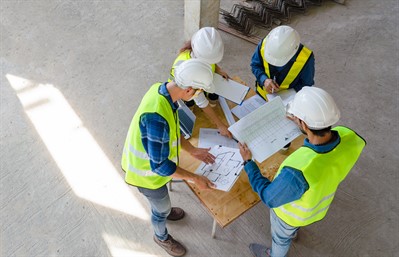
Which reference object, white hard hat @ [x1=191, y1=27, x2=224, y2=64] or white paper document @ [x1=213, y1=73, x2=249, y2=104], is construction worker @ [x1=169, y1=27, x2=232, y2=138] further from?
white paper document @ [x1=213, y1=73, x2=249, y2=104]

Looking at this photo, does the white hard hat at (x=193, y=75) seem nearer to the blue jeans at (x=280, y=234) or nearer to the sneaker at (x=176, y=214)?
the blue jeans at (x=280, y=234)

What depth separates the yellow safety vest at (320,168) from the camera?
6.12 ft

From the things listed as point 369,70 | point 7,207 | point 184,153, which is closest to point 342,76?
point 369,70

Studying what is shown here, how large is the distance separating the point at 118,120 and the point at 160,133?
221cm

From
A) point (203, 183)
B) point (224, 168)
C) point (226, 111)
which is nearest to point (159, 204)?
point (203, 183)

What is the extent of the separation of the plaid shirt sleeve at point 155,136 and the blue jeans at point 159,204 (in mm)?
455

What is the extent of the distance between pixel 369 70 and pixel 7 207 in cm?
440

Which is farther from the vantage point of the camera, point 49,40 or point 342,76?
point 49,40

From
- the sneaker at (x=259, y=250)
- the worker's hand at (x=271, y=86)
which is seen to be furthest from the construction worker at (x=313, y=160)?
the sneaker at (x=259, y=250)

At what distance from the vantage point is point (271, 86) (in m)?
2.84

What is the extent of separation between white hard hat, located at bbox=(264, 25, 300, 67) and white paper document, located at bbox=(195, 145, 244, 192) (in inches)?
29.6

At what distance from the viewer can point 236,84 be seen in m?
2.99

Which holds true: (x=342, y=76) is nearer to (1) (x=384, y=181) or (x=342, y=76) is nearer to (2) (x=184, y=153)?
(1) (x=384, y=181)

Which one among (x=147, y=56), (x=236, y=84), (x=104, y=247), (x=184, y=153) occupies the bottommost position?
(x=104, y=247)
